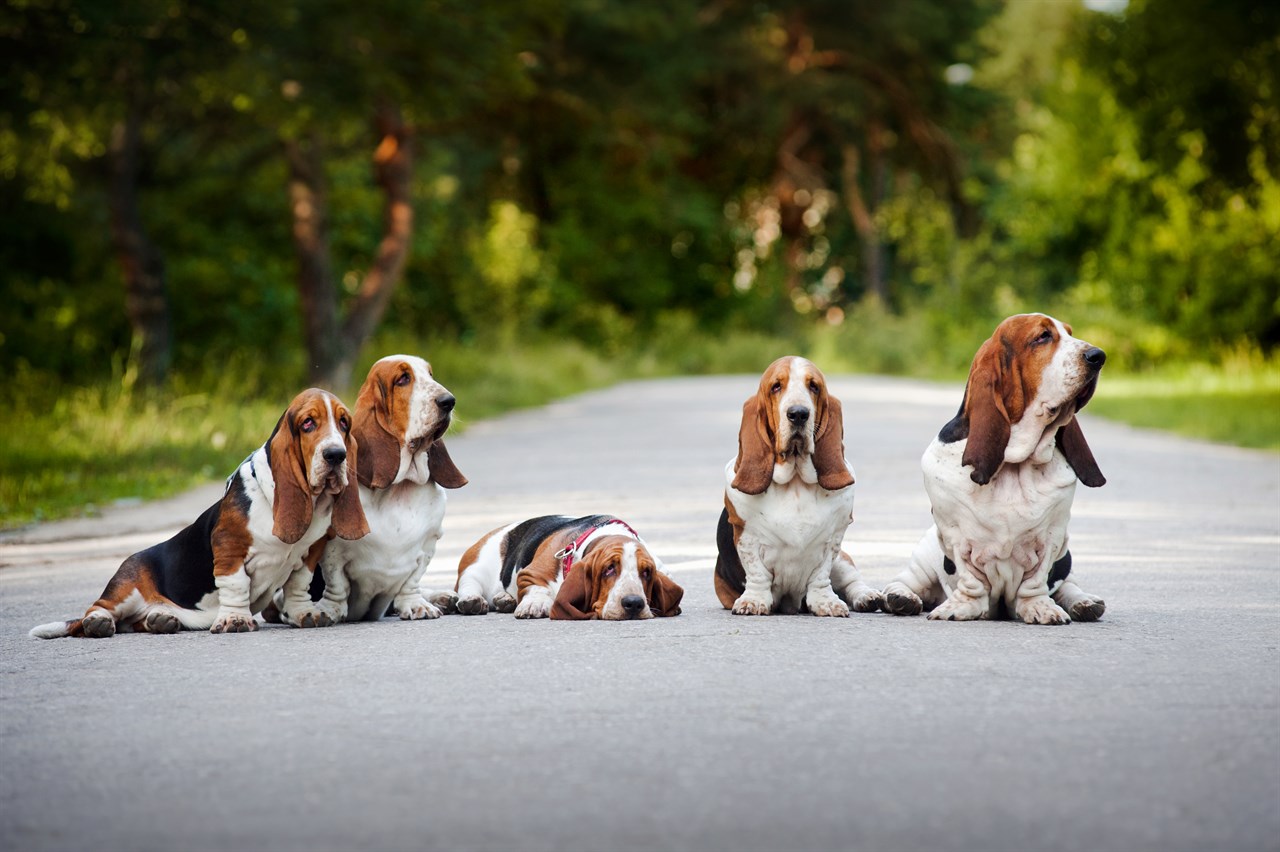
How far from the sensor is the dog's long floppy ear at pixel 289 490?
7.41 meters

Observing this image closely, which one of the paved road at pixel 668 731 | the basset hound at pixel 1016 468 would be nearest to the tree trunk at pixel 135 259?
the paved road at pixel 668 731

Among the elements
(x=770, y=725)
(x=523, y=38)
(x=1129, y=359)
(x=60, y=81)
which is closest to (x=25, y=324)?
(x=60, y=81)

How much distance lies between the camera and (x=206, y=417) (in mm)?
20828

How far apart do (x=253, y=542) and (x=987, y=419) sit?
322cm

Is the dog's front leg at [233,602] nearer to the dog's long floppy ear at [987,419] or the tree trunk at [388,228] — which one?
the dog's long floppy ear at [987,419]

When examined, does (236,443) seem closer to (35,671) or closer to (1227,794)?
(35,671)

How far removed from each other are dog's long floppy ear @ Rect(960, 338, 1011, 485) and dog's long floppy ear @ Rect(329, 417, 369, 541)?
2647 mm

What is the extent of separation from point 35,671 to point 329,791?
260 cm

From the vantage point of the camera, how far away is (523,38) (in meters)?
31.1

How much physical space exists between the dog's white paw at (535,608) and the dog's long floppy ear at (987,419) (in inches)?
81.1

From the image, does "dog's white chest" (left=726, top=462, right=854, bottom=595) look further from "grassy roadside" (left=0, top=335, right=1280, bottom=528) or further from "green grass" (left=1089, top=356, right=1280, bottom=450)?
"green grass" (left=1089, top=356, right=1280, bottom=450)

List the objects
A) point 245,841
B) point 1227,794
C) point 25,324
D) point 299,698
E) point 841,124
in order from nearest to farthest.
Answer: point 245,841
point 1227,794
point 299,698
point 25,324
point 841,124

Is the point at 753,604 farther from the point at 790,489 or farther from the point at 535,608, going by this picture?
the point at 535,608

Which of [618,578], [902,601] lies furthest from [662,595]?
[902,601]
